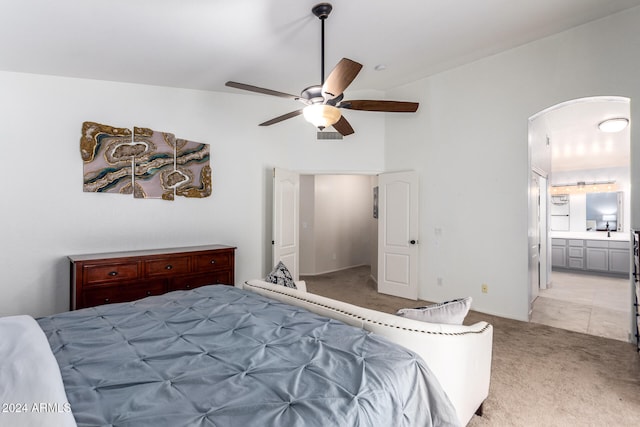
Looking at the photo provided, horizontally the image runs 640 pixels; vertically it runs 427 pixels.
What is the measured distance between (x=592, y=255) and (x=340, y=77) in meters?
7.26

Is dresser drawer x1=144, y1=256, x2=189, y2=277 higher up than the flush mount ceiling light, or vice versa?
the flush mount ceiling light

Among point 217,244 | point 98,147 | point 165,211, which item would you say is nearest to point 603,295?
point 217,244

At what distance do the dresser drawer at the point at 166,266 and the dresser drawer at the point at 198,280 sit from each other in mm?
100

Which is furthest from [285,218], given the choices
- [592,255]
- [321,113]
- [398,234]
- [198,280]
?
[592,255]

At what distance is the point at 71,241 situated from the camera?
3.58 metres

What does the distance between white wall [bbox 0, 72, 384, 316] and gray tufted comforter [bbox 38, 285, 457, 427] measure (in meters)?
2.21

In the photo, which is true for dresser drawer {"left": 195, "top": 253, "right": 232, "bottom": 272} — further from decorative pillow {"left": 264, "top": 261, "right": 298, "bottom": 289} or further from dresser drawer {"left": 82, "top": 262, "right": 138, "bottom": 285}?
decorative pillow {"left": 264, "top": 261, "right": 298, "bottom": 289}

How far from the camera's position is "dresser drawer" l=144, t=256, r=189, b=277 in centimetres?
348

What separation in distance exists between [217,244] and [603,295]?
591 centimetres

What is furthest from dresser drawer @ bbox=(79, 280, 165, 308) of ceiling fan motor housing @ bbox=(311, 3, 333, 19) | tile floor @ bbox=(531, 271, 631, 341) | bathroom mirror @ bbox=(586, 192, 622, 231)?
bathroom mirror @ bbox=(586, 192, 622, 231)

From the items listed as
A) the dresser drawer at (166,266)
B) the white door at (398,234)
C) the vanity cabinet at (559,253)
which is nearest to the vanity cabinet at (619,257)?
the vanity cabinet at (559,253)

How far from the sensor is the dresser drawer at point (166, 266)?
348 centimetres

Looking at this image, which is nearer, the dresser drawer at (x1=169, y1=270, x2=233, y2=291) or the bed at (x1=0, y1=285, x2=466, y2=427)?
the bed at (x1=0, y1=285, x2=466, y2=427)

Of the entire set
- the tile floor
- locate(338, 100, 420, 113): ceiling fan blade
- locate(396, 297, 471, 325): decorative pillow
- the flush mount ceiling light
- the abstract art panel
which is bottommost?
the tile floor
